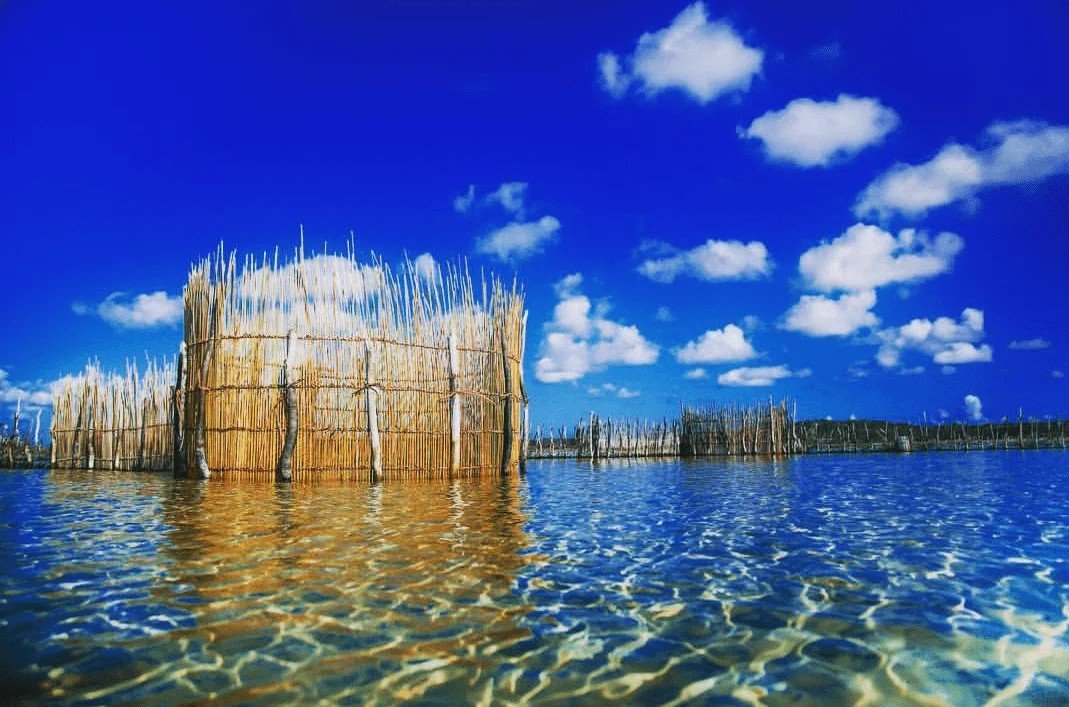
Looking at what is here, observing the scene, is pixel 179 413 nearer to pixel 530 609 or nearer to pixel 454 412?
pixel 454 412

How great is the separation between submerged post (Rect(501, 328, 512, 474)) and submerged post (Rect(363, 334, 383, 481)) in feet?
7.65

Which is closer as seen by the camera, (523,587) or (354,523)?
(523,587)

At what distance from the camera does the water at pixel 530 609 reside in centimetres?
273

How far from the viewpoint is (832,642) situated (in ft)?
10.6

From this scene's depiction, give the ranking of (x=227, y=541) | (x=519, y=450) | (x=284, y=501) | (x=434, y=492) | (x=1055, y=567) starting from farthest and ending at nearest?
(x=519, y=450) < (x=434, y=492) < (x=284, y=501) < (x=227, y=541) < (x=1055, y=567)

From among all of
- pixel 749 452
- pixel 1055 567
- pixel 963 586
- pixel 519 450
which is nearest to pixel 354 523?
pixel 963 586

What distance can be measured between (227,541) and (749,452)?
88.6 ft

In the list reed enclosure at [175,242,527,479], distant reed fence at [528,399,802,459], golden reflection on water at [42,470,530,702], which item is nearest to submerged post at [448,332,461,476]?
reed enclosure at [175,242,527,479]

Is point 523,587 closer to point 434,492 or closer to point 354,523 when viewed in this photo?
point 354,523

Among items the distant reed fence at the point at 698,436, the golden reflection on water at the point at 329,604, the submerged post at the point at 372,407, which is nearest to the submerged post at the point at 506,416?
the submerged post at the point at 372,407

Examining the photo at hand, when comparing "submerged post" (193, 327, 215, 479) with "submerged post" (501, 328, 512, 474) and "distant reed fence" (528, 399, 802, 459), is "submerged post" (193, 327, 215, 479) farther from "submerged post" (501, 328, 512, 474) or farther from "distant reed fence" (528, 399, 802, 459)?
"distant reed fence" (528, 399, 802, 459)

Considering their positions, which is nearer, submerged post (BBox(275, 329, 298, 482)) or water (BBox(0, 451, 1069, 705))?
water (BBox(0, 451, 1069, 705))

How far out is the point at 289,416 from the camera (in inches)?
468

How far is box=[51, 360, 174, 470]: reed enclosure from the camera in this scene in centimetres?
1678
